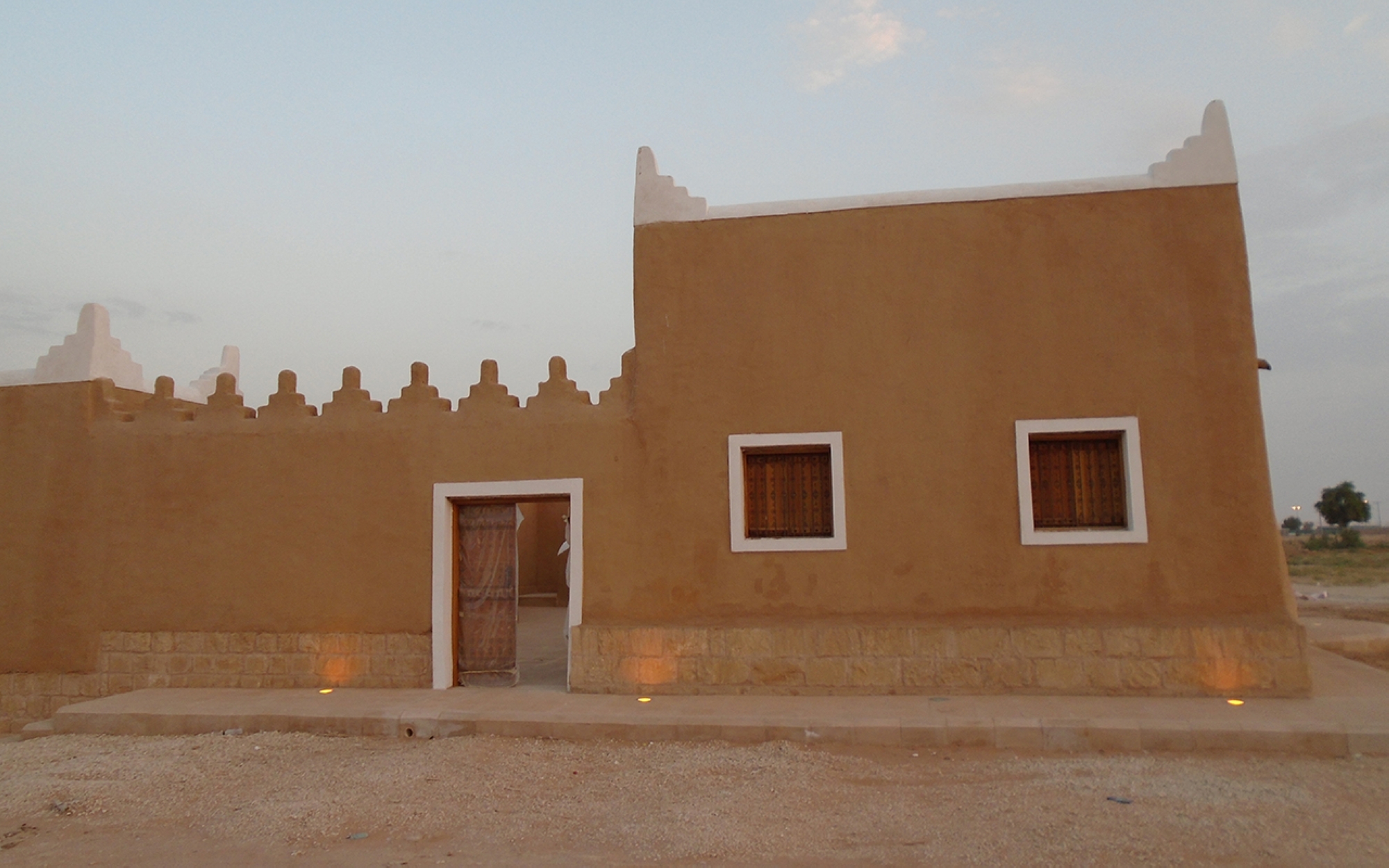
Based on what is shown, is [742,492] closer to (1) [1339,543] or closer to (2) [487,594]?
(2) [487,594]

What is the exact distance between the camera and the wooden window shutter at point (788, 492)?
27.5 feet

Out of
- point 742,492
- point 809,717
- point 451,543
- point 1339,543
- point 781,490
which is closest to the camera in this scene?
point 809,717

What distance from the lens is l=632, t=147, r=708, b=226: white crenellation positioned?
876 cm

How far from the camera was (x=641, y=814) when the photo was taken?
219 inches

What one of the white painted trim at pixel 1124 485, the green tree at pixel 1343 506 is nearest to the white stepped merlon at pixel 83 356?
the white painted trim at pixel 1124 485

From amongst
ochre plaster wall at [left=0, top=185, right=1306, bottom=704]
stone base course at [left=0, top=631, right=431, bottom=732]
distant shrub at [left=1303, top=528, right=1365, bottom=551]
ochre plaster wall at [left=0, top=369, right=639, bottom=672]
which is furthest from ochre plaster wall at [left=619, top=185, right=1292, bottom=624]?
distant shrub at [left=1303, top=528, right=1365, bottom=551]

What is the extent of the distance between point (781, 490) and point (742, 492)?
1.26 feet

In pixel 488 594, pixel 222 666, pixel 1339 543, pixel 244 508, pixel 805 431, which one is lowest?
pixel 222 666

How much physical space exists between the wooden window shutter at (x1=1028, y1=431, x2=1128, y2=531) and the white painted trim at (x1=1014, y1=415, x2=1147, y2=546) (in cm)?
9

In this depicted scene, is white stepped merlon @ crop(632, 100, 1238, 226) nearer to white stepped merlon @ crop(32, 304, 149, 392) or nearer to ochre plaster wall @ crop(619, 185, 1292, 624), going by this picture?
ochre plaster wall @ crop(619, 185, 1292, 624)

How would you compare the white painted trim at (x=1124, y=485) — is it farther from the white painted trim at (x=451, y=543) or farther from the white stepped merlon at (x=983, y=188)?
the white painted trim at (x=451, y=543)

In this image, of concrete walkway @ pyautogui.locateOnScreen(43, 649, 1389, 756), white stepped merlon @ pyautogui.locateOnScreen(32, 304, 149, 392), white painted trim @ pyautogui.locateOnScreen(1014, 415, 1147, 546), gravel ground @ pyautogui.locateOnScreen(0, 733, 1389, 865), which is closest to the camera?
gravel ground @ pyautogui.locateOnScreen(0, 733, 1389, 865)

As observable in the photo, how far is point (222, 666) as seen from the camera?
901 cm

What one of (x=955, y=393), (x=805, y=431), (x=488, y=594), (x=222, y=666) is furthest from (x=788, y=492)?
(x=222, y=666)
